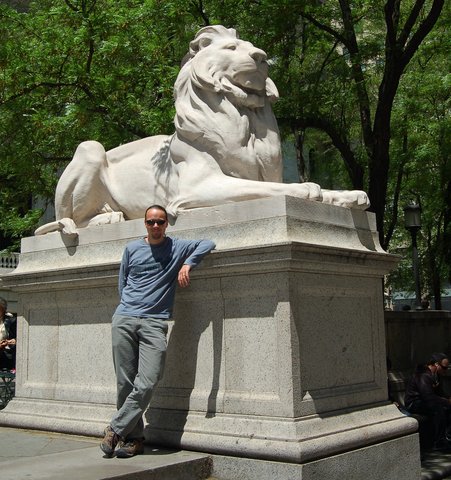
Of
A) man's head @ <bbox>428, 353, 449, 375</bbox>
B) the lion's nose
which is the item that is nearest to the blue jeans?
the lion's nose

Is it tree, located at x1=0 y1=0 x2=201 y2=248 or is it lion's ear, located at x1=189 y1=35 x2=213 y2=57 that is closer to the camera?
lion's ear, located at x1=189 y1=35 x2=213 y2=57

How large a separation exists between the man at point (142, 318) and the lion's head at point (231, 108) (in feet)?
3.87

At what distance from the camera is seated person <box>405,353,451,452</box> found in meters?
9.87

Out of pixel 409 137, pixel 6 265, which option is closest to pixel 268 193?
pixel 409 137

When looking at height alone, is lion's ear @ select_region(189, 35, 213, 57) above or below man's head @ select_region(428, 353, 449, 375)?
above

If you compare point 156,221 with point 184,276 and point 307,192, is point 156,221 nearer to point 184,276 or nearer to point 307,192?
point 184,276

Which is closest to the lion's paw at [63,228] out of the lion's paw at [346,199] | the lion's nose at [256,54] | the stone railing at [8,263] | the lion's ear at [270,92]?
the lion's ear at [270,92]

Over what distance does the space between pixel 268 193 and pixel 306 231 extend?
1.66 feet

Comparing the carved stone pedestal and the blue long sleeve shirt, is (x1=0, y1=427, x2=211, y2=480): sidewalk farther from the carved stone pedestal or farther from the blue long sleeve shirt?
the blue long sleeve shirt

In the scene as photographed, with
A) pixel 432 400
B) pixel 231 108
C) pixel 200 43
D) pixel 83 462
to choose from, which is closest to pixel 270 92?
pixel 231 108

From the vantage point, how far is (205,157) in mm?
6617

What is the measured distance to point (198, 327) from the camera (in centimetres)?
604

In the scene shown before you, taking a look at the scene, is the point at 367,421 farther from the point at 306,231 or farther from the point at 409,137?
the point at 409,137

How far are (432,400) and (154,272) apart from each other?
234 inches
